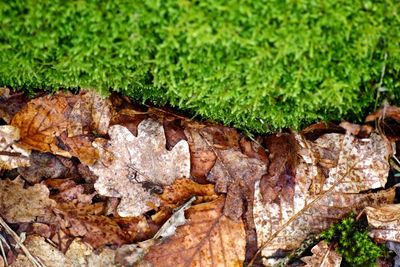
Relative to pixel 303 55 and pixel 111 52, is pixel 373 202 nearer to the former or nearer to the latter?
pixel 303 55

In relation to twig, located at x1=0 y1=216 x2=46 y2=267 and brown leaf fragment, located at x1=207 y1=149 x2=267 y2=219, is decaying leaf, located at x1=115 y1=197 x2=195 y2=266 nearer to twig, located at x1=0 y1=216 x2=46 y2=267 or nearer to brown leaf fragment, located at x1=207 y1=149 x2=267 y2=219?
brown leaf fragment, located at x1=207 y1=149 x2=267 y2=219

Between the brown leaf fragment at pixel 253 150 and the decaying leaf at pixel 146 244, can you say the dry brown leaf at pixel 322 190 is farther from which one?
the decaying leaf at pixel 146 244

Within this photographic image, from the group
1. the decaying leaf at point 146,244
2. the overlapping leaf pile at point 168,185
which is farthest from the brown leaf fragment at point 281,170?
the decaying leaf at point 146,244

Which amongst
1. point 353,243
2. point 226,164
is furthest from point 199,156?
point 353,243

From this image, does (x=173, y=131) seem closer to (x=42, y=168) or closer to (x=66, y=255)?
(x=42, y=168)


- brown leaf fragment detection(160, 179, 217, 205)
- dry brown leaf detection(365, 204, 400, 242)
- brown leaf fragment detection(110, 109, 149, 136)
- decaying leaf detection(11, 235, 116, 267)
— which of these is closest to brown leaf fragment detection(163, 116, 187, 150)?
brown leaf fragment detection(110, 109, 149, 136)

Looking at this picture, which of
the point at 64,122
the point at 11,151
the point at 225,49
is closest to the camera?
the point at 225,49

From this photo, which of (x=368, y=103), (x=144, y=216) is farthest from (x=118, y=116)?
(x=368, y=103)
